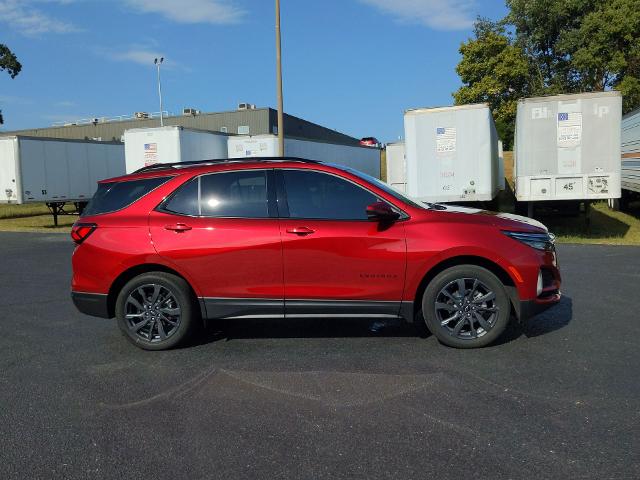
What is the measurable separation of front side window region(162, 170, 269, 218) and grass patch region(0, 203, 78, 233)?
53.3 ft

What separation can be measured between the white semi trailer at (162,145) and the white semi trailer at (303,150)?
1.36 meters

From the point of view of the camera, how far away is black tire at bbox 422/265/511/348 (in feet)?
15.7

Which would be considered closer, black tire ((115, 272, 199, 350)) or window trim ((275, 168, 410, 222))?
window trim ((275, 168, 410, 222))

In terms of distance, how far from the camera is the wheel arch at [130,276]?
5.04 m

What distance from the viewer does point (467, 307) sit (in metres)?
4.84

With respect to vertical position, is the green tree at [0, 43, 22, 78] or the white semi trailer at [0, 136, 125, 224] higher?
the green tree at [0, 43, 22, 78]

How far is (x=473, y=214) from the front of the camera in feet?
16.4

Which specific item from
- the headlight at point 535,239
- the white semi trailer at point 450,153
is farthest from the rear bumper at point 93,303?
the white semi trailer at point 450,153

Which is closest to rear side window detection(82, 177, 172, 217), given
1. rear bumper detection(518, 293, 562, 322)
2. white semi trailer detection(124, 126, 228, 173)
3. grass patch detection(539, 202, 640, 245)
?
rear bumper detection(518, 293, 562, 322)

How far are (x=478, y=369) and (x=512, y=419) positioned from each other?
2.97ft

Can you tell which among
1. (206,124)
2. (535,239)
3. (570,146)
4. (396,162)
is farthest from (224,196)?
(206,124)

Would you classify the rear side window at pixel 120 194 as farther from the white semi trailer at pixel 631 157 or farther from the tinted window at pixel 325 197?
the white semi trailer at pixel 631 157

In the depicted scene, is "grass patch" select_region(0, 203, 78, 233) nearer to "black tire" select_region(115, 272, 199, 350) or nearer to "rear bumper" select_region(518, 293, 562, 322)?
"black tire" select_region(115, 272, 199, 350)

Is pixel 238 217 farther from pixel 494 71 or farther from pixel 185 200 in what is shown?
pixel 494 71
